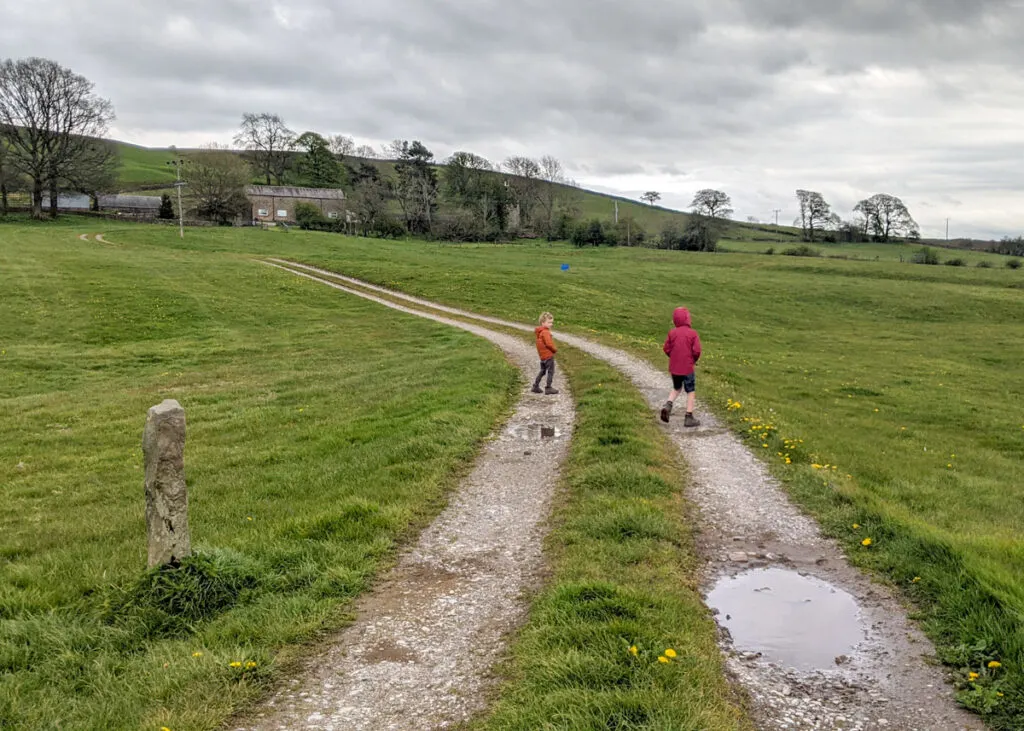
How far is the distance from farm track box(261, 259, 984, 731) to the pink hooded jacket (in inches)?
53.9

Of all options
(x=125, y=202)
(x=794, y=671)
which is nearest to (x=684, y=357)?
(x=794, y=671)

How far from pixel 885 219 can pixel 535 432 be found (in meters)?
114

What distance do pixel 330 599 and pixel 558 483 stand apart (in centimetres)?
432

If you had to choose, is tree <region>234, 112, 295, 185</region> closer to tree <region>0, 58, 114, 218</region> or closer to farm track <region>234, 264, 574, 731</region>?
tree <region>0, 58, 114, 218</region>

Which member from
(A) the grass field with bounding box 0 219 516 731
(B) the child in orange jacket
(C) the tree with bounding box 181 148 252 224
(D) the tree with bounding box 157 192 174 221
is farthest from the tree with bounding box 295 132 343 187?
(B) the child in orange jacket

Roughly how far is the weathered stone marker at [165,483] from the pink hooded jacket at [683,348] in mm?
9455

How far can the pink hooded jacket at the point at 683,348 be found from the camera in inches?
510

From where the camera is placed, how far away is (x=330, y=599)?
239 inches

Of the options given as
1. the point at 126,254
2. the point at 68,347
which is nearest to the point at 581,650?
the point at 68,347

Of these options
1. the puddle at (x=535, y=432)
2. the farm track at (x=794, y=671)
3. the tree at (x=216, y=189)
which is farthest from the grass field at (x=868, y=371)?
the tree at (x=216, y=189)

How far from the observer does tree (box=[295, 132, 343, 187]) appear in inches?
4257

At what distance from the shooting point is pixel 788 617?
19.7 feet

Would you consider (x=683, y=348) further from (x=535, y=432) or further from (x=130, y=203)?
(x=130, y=203)

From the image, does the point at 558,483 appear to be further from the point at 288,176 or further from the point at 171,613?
the point at 288,176
